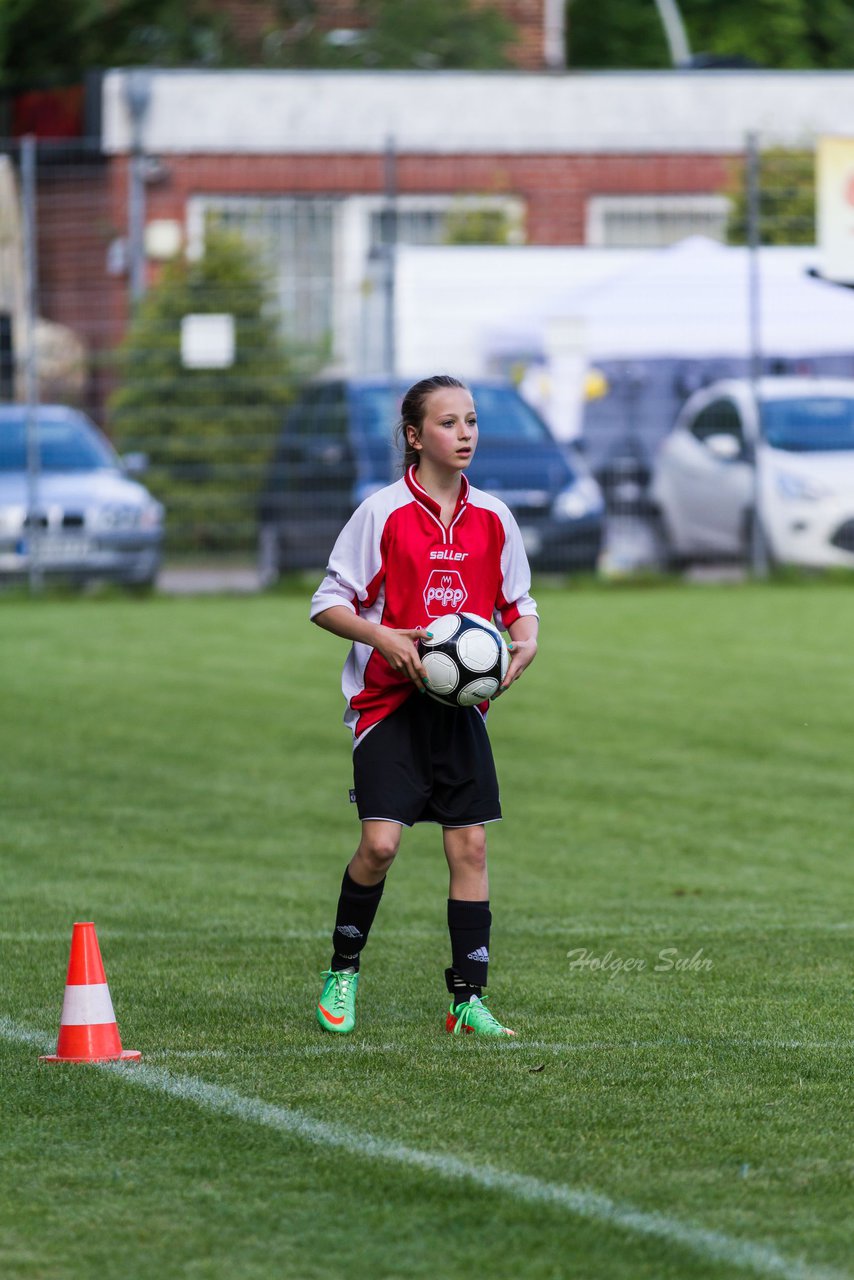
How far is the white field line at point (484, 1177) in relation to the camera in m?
4.36

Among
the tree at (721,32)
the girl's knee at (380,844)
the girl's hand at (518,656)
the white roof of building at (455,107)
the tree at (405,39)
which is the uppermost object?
the tree at (721,32)

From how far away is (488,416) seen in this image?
71.6ft

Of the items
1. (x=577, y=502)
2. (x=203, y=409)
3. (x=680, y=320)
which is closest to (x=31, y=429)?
(x=203, y=409)

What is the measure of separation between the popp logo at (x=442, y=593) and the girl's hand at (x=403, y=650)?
17cm

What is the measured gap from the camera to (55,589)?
21500mm

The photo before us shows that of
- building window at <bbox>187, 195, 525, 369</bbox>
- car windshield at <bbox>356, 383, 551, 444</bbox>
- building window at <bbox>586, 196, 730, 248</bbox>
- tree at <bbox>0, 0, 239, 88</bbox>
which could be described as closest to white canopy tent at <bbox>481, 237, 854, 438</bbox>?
car windshield at <bbox>356, 383, 551, 444</bbox>

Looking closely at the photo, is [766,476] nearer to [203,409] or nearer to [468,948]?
[203,409]

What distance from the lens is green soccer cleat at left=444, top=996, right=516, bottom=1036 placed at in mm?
6516

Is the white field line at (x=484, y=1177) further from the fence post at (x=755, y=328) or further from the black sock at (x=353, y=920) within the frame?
the fence post at (x=755, y=328)

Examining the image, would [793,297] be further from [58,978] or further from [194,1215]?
[194,1215]

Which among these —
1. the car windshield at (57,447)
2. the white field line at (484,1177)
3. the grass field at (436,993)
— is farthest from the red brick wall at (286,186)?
the white field line at (484,1177)

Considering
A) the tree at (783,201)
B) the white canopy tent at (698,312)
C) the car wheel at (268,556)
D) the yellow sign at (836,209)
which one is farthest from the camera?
the tree at (783,201)

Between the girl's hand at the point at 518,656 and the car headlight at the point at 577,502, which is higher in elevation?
the girl's hand at the point at 518,656

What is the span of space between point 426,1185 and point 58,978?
2.87 metres
